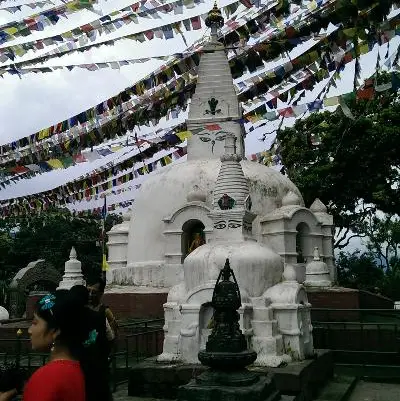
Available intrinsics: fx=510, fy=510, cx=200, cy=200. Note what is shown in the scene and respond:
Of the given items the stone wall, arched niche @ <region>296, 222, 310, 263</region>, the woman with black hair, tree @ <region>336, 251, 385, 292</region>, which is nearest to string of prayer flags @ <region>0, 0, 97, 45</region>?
the woman with black hair

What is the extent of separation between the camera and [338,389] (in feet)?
30.3

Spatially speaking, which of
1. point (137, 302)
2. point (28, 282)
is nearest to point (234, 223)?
point (137, 302)

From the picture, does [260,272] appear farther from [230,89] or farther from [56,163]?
[230,89]

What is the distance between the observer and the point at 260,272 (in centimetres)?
959

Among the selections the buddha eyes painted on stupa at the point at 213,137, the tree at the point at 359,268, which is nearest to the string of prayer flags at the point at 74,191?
the buddha eyes painted on stupa at the point at 213,137

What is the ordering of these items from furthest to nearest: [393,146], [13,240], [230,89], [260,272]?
[13,240] → [393,146] → [230,89] → [260,272]

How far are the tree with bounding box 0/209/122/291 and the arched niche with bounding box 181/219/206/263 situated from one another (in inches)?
938

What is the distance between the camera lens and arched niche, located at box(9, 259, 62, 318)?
2398 centimetres

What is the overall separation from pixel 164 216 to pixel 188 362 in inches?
355

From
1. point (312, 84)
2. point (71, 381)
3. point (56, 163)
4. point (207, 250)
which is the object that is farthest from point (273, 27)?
point (71, 381)

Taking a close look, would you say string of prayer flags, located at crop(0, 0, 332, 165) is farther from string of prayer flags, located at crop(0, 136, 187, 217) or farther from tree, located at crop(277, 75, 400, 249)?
tree, located at crop(277, 75, 400, 249)

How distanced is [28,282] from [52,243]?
673 inches

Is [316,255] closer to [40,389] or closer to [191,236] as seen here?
[191,236]

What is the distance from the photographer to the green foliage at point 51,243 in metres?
40.2
